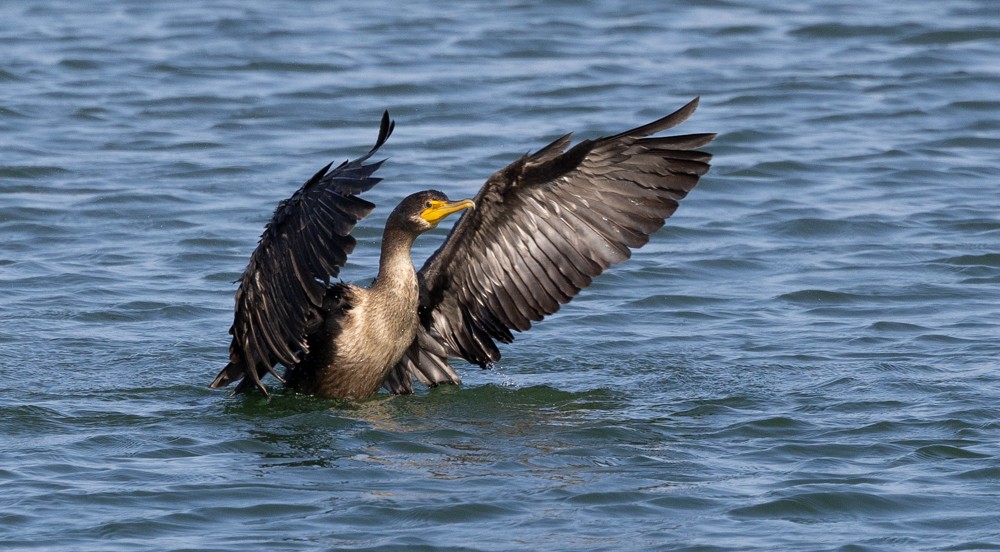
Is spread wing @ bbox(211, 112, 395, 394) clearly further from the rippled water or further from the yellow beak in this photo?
the yellow beak

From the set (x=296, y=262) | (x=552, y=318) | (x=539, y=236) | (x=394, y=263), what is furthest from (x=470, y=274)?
(x=552, y=318)

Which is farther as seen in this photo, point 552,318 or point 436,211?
point 552,318

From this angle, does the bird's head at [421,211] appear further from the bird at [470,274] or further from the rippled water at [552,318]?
the rippled water at [552,318]

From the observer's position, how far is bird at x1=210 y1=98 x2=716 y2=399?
313 inches

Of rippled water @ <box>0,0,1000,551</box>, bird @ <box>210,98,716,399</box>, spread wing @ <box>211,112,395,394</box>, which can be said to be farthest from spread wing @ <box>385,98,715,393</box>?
spread wing @ <box>211,112,395,394</box>

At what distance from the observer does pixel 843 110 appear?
1559 cm

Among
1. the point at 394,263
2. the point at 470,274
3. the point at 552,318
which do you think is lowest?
the point at 552,318

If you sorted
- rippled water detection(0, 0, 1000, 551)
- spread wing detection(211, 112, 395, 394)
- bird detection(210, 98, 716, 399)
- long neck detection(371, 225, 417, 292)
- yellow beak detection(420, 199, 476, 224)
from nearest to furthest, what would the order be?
rippled water detection(0, 0, 1000, 551), spread wing detection(211, 112, 395, 394), bird detection(210, 98, 716, 399), yellow beak detection(420, 199, 476, 224), long neck detection(371, 225, 417, 292)

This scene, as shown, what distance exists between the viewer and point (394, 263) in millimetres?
8258

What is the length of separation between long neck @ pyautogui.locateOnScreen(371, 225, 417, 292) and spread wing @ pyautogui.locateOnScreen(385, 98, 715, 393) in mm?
313

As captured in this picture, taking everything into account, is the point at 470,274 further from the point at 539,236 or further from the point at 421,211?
the point at 421,211

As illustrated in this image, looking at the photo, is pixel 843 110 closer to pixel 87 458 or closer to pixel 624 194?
pixel 624 194

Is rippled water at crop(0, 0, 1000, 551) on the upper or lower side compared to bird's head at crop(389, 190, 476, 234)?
lower

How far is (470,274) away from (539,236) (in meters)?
0.43
